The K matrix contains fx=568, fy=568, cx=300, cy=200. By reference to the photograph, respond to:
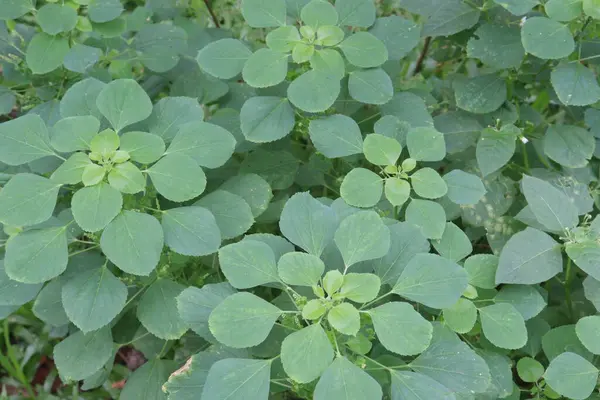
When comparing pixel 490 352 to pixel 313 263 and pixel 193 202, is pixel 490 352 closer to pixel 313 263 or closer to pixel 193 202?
pixel 313 263

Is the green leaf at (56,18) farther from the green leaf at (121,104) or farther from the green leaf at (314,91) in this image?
the green leaf at (314,91)

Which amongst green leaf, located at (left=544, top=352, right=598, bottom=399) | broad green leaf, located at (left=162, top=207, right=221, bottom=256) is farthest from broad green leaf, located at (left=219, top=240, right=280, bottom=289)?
green leaf, located at (left=544, top=352, right=598, bottom=399)

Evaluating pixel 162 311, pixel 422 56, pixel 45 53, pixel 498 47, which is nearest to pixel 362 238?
pixel 162 311

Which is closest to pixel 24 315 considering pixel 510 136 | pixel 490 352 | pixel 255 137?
pixel 255 137

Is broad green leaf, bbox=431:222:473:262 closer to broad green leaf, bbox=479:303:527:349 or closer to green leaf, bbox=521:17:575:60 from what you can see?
broad green leaf, bbox=479:303:527:349

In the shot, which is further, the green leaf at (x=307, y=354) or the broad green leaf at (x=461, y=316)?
the broad green leaf at (x=461, y=316)

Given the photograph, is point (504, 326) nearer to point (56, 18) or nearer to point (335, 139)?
point (335, 139)

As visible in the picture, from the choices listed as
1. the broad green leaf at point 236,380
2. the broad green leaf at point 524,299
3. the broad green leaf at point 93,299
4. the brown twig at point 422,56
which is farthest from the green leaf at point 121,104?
the brown twig at point 422,56
